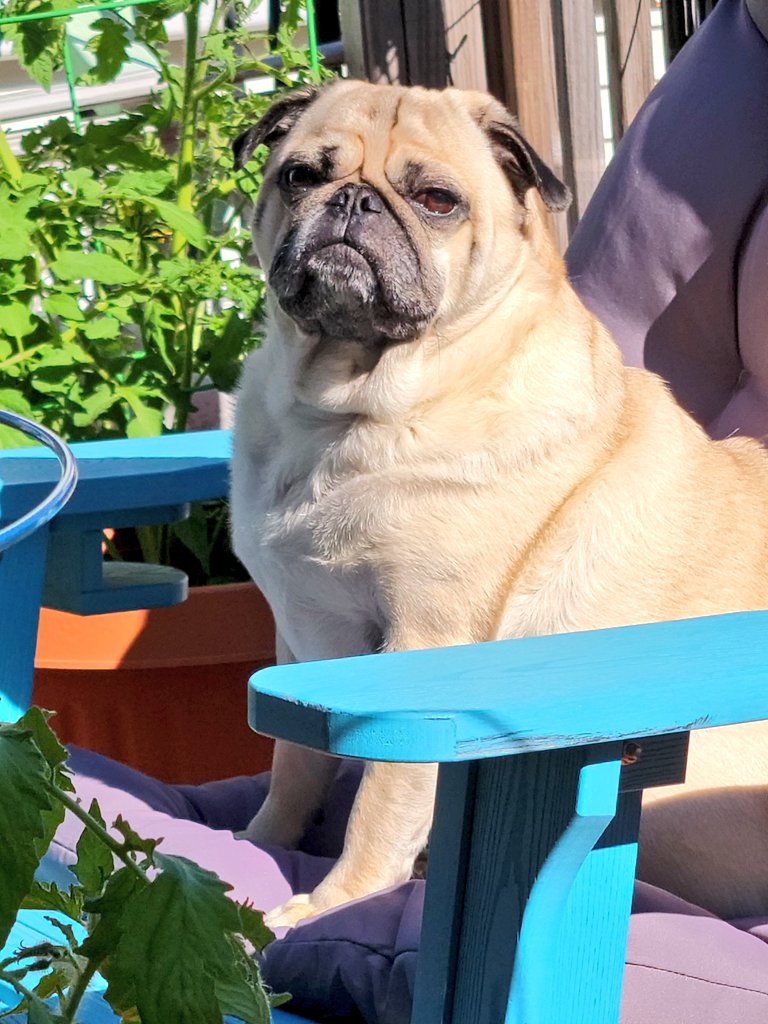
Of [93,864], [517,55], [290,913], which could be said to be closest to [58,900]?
[93,864]

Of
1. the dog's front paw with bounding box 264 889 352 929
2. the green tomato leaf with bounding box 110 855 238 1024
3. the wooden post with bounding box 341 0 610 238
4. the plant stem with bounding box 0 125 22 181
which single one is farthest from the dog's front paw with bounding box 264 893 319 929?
the wooden post with bounding box 341 0 610 238

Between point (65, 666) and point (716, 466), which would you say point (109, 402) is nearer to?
point (65, 666)

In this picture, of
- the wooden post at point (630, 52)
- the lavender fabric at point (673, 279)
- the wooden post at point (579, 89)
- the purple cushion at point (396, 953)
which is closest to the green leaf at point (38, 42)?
the lavender fabric at point (673, 279)

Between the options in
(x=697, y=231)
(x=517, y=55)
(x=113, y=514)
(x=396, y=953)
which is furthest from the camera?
(x=517, y=55)

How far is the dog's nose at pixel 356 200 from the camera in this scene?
1.75 m

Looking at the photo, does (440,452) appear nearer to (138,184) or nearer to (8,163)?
(138,184)

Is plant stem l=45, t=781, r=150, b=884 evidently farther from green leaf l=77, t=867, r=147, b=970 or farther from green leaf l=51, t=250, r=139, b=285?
green leaf l=51, t=250, r=139, b=285

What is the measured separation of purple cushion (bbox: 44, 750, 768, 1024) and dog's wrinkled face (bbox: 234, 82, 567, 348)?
2.46 feet

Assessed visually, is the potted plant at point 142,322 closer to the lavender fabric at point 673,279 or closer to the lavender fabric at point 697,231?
the lavender fabric at point 673,279

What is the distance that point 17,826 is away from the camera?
1.61 ft

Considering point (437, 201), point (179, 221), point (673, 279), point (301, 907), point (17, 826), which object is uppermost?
point (17, 826)

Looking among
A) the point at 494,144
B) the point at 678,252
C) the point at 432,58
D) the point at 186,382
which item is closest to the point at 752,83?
the point at 678,252

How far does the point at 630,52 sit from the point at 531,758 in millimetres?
2477

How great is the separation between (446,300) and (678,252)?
1.87 feet
